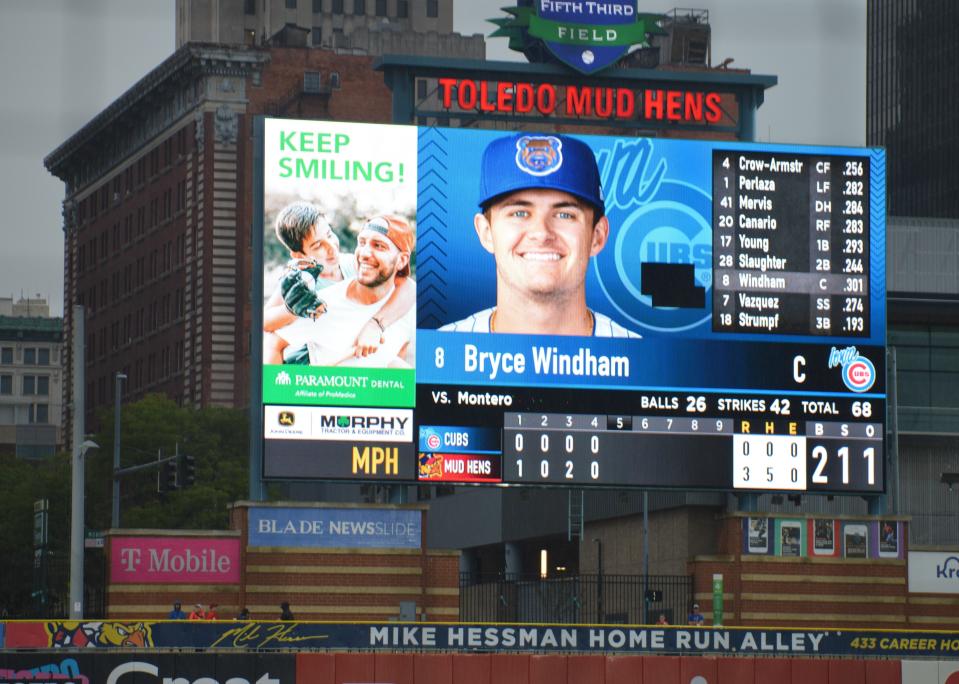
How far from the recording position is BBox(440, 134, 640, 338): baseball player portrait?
43094 mm

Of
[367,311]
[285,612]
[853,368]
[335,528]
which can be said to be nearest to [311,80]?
[367,311]

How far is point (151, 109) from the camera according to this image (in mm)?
121125

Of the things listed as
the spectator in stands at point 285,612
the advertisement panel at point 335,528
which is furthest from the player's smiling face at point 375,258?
the spectator in stands at point 285,612

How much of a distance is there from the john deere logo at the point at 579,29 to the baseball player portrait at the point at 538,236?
98.5 inches

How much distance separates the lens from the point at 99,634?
37.5 m

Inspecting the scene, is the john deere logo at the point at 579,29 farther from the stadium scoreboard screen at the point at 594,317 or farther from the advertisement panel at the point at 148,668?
the advertisement panel at the point at 148,668

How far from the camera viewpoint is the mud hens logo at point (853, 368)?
4403 centimetres

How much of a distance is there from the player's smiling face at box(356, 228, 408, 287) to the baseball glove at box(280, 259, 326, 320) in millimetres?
921

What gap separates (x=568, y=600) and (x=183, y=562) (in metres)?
19.5

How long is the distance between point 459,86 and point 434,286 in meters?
4.64

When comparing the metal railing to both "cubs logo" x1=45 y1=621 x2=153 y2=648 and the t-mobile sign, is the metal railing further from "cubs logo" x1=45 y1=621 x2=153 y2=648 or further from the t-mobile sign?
"cubs logo" x1=45 y1=621 x2=153 y2=648

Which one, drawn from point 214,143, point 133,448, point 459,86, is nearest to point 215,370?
point 214,143

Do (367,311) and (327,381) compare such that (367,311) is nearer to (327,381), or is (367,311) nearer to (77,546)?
(327,381)

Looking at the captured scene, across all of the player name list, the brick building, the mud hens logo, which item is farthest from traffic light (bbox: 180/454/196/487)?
the brick building
